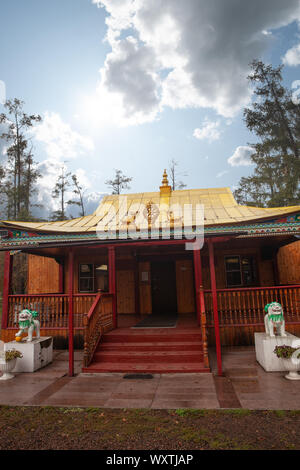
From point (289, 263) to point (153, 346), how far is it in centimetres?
754

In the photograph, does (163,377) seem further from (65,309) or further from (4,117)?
(4,117)

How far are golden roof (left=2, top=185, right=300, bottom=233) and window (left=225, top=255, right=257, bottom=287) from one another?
242 centimetres

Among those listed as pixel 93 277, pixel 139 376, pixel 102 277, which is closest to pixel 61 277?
pixel 93 277

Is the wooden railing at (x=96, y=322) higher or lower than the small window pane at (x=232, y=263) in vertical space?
lower

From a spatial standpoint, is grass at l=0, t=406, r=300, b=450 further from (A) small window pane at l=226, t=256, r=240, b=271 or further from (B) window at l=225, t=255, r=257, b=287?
(A) small window pane at l=226, t=256, r=240, b=271

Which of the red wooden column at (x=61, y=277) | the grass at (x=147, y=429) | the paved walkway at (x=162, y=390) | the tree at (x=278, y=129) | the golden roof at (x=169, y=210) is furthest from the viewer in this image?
the tree at (x=278, y=129)

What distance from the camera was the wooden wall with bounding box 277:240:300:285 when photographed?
1160 cm

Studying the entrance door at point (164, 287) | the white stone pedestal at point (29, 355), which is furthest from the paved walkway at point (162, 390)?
the entrance door at point (164, 287)

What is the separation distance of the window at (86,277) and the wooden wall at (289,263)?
837 centimetres

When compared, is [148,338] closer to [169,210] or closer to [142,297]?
[142,297]

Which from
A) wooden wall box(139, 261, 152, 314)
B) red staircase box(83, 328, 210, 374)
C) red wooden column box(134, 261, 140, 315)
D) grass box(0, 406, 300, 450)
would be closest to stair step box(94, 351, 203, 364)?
red staircase box(83, 328, 210, 374)

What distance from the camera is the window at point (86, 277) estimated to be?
1312 centimetres

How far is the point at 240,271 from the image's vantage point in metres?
12.3

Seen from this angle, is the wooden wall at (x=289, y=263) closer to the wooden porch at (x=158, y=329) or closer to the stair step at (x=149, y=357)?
the wooden porch at (x=158, y=329)
